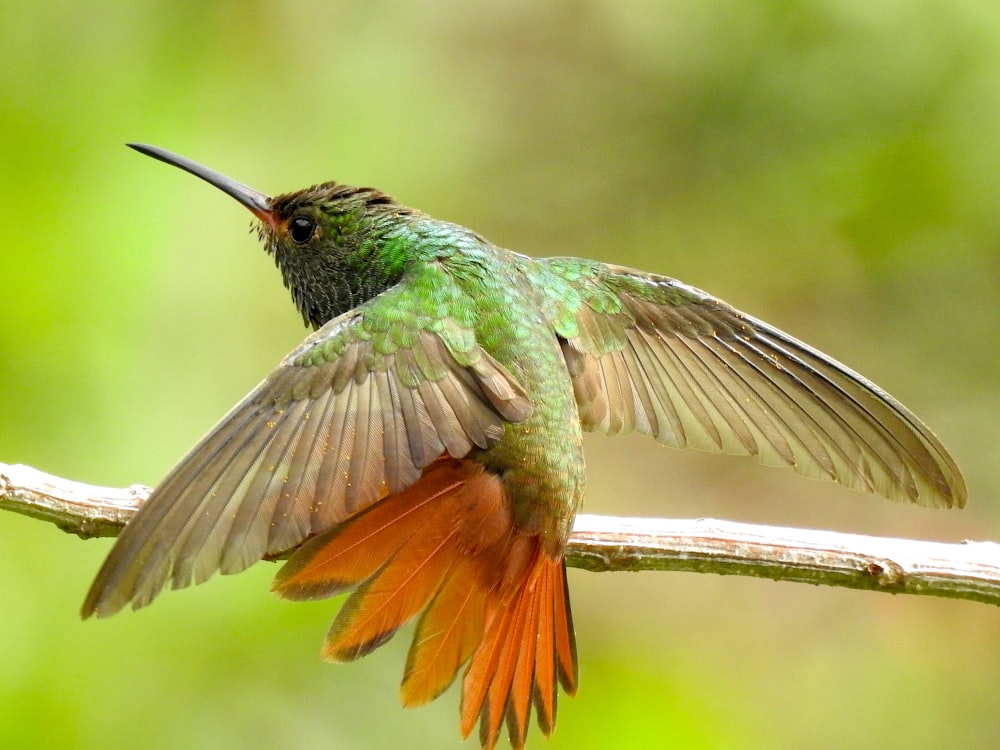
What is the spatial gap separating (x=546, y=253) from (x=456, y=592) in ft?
13.8

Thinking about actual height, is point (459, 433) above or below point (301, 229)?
below

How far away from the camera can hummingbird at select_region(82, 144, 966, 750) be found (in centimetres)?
259

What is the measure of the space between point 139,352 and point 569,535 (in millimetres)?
1891

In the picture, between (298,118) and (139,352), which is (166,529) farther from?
(298,118)

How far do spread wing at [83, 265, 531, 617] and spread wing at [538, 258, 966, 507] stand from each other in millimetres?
711

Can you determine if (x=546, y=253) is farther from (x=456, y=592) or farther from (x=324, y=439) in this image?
(x=324, y=439)

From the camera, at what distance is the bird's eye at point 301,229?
12.4 ft

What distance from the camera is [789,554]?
323 cm

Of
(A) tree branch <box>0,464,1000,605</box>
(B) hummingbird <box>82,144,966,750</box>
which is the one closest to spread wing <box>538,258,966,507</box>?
(B) hummingbird <box>82,144,966,750</box>

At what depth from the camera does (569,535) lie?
3234 mm

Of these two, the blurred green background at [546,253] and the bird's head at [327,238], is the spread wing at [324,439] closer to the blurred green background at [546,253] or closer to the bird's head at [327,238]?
the bird's head at [327,238]

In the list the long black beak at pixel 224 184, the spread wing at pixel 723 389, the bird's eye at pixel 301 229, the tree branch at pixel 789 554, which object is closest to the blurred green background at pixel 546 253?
the long black beak at pixel 224 184

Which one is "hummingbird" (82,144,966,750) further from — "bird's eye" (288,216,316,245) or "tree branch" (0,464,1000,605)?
"tree branch" (0,464,1000,605)

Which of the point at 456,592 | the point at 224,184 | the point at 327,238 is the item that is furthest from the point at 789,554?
the point at 224,184
